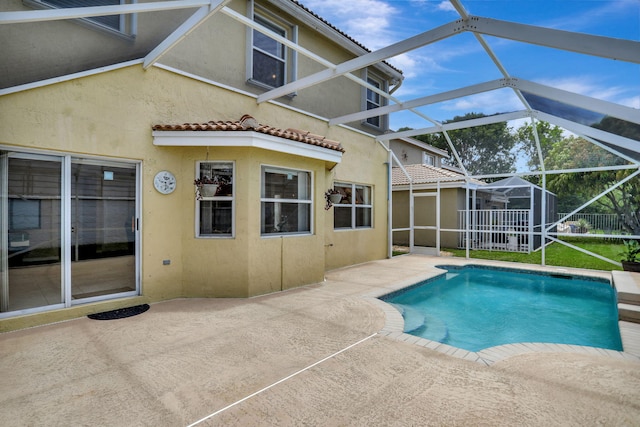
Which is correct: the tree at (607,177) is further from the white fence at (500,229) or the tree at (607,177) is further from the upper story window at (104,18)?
the upper story window at (104,18)

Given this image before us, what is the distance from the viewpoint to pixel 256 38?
30.0 ft

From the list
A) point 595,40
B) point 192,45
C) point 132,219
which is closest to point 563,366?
point 595,40

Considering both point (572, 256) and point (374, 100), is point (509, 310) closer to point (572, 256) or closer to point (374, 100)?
point (374, 100)

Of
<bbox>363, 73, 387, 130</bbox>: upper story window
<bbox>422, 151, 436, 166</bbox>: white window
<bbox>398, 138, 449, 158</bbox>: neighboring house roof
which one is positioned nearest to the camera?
<bbox>363, 73, 387, 130</bbox>: upper story window

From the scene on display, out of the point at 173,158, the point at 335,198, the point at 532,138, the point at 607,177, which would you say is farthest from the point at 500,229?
the point at 532,138

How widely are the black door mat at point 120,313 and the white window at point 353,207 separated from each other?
677 cm

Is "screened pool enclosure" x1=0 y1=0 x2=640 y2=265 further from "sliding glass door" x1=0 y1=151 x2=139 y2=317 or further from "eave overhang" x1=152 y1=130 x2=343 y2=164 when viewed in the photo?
"eave overhang" x1=152 y1=130 x2=343 y2=164

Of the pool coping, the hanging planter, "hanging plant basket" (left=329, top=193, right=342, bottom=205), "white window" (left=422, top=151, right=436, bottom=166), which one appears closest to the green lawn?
the pool coping

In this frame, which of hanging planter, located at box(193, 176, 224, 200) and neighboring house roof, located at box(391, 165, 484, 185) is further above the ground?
neighboring house roof, located at box(391, 165, 484, 185)

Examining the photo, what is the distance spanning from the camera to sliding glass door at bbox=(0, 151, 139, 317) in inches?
213

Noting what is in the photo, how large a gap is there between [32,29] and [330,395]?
25.2 feet

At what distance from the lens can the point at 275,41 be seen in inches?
384

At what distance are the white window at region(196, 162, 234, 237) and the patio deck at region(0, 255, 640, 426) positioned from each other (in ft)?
7.31

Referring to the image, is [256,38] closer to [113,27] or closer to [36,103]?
[113,27]
